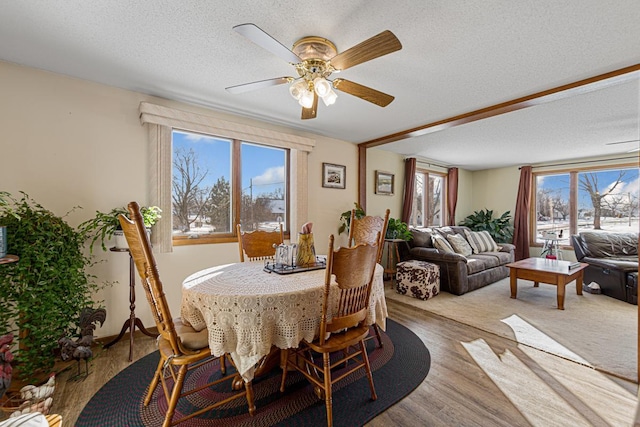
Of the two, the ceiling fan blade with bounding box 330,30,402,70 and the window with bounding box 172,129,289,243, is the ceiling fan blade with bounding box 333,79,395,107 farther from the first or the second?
the window with bounding box 172,129,289,243

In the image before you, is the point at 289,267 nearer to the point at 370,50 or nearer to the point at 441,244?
the point at 370,50

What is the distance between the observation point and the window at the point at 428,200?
19.4ft

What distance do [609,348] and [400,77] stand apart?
3.00 metres

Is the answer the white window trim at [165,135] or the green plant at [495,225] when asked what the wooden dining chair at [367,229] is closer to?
the white window trim at [165,135]

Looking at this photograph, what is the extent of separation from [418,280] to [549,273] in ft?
5.14

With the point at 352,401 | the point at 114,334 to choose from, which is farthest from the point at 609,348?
the point at 114,334

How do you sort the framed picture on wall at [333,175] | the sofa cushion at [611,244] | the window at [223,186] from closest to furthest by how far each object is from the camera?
the window at [223,186], the framed picture on wall at [333,175], the sofa cushion at [611,244]

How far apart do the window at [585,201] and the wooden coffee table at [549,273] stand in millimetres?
1150

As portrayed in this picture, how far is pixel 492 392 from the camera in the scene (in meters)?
1.82

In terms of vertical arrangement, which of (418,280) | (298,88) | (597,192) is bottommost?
(418,280)

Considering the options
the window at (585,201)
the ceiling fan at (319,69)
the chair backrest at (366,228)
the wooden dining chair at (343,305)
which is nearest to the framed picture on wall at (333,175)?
the chair backrest at (366,228)

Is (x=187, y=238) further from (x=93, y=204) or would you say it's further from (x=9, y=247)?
(x=9, y=247)

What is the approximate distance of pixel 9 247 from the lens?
1791 millimetres

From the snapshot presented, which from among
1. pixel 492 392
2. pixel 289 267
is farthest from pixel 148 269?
pixel 492 392
